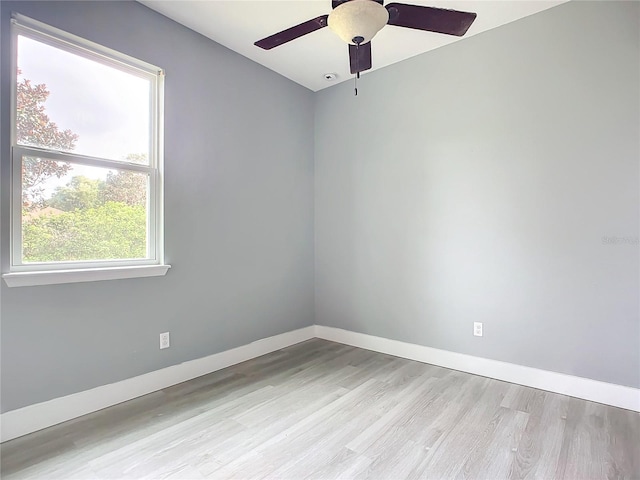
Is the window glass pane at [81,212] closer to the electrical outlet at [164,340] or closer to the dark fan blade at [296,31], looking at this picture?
the electrical outlet at [164,340]

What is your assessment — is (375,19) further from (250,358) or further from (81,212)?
(250,358)

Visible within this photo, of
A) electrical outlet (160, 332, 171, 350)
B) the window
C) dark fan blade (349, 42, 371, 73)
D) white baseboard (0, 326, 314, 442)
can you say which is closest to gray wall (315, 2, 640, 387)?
dark fan blade (349, 42, 371, 73)

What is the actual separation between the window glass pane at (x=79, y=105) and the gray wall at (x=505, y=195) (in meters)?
1.97

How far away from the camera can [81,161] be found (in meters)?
2.18

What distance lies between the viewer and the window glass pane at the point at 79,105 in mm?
1989

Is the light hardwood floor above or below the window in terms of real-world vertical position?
below

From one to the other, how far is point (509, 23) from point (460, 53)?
0.38 metres

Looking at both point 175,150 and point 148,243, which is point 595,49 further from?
point 148,243

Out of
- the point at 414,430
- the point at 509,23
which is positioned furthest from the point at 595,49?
the point at 414,430

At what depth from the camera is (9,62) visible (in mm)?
1897

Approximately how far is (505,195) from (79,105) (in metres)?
3.03

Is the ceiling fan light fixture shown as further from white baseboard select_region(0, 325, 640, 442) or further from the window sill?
white baseboard select_region(0, 325, 640, 442)

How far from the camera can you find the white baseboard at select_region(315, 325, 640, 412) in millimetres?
2283

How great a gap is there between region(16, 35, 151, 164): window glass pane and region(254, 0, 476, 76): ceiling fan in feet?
4.05
